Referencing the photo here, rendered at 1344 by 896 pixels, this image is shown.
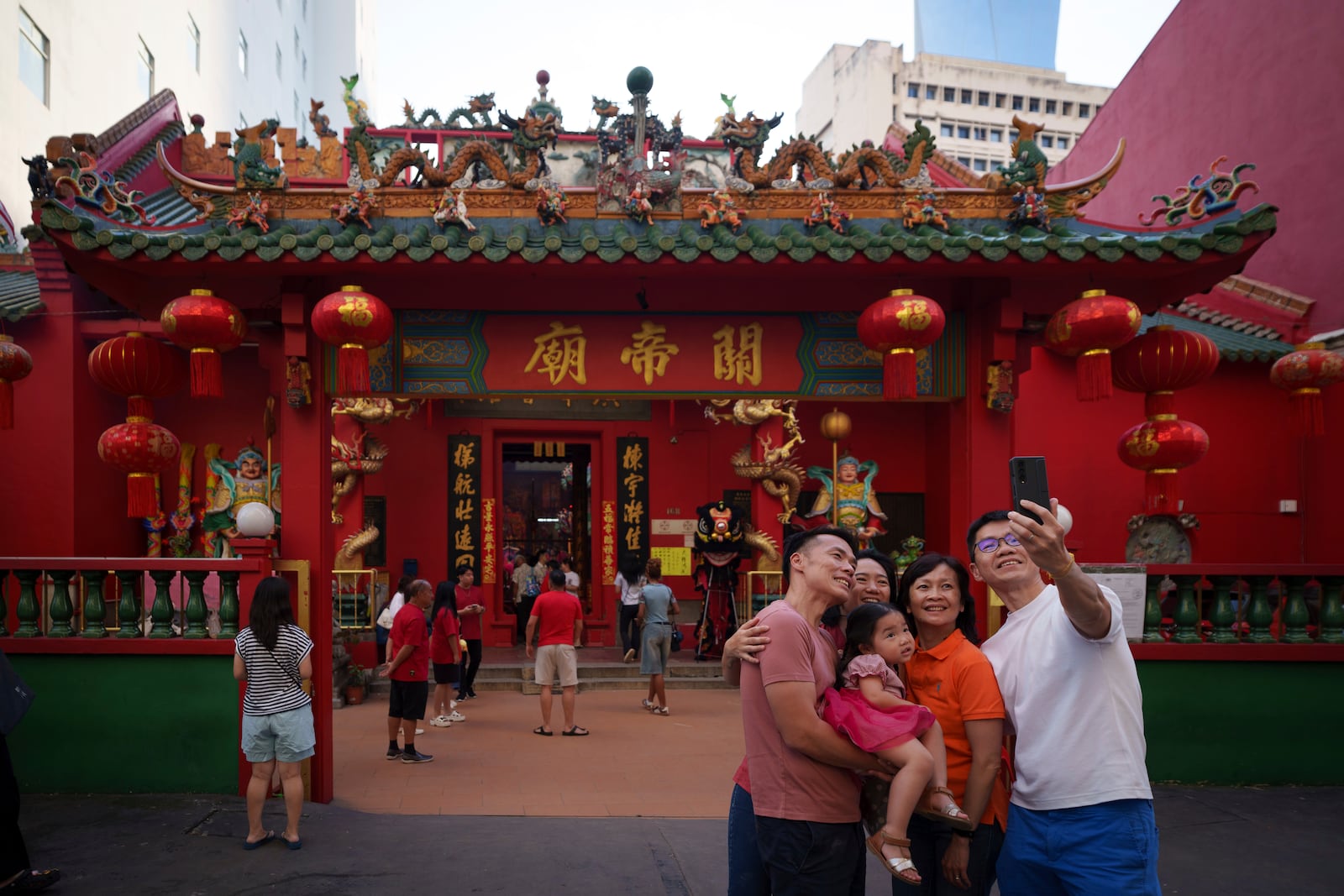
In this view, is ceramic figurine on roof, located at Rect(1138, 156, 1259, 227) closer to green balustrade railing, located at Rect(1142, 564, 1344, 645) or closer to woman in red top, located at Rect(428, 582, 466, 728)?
green balustrade railing, located at Rect(1142, 564, 1344, 645)

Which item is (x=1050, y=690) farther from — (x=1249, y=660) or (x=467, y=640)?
(x=467, y=640)

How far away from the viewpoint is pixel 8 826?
191 inches

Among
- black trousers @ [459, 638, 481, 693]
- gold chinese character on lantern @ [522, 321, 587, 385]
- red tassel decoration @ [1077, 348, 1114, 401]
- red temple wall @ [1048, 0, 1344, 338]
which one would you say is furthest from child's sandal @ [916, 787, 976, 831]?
red temple wall @ [1048, 0, 1344, 338]

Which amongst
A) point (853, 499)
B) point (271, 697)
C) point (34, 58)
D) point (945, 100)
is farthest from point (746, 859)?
point (945, 100)

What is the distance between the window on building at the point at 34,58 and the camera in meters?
13.0

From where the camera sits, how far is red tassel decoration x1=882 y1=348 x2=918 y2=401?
647 cm

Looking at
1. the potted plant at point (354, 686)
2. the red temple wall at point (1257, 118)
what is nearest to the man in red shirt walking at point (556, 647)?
the potted plant at point (354, 686)

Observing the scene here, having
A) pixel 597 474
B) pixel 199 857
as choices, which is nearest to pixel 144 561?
pixel 199 857

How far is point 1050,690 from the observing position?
3.08 m

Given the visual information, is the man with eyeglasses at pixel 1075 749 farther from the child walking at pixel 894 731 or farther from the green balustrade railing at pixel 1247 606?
the green balustrade railing at pixel 1247 606

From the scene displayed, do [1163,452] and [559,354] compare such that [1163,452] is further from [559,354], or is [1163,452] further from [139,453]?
[139,453]

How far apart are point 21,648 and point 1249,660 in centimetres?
827

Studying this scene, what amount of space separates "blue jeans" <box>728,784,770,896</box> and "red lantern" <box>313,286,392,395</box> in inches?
161

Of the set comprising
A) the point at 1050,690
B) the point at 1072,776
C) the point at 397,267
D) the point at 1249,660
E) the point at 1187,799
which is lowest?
the point at 1187,799
